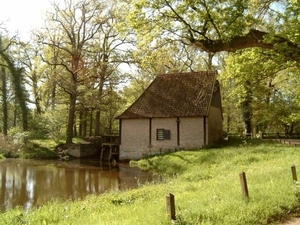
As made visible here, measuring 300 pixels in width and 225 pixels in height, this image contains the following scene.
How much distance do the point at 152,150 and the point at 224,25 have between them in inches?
591

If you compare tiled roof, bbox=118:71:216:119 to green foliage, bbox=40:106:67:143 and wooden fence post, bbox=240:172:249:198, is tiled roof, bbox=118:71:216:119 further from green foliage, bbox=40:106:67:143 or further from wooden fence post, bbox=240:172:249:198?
wooden fence post, bbox=240:172:249:198

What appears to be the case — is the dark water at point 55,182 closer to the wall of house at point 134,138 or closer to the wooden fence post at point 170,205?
the wall of house at point 134,138

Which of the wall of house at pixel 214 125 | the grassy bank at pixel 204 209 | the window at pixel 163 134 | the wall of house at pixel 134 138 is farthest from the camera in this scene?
the wall of house at pixel 134 138

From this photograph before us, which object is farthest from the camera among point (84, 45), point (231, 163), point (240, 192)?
point (84, 45)

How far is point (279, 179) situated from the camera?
8148 millimetres

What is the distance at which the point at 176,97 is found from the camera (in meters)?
25.0

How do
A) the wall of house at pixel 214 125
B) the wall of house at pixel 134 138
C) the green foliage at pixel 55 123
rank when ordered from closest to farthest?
the wall of house at pixel 214 125
the wall of house at pixel 134 138
the green foliage at pixel 55 123

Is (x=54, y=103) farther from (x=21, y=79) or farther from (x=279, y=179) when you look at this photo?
(x=279, y=179)

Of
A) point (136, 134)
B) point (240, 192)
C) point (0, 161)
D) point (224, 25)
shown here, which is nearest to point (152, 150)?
point (136, 134)

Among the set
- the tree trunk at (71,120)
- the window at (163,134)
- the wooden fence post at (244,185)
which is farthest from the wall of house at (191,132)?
the wooden fence post at (244,185)

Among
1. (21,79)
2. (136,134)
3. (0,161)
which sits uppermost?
(21,79)

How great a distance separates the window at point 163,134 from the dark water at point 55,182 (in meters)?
5.18

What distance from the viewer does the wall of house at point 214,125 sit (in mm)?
23567

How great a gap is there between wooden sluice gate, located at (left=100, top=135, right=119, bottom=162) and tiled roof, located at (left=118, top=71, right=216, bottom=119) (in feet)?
8.60
